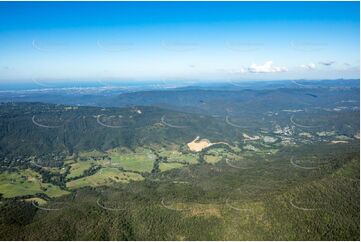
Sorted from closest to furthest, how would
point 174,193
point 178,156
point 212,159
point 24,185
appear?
1. point 174,193
2. point 24,185
3. point 212,159
4. point 178,156

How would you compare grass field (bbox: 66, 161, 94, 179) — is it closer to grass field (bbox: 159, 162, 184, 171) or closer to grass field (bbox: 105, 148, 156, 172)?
grass field (bbox: 105, 148, 156, 172)

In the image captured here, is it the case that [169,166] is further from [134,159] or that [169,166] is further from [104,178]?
[104,178]

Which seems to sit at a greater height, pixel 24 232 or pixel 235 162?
pixel 24 232

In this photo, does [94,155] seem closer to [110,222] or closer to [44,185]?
[44,185]

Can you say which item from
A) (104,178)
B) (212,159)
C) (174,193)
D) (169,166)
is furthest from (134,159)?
(174,193)

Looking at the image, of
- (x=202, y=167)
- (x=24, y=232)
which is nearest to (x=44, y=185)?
(x=24, y=232)

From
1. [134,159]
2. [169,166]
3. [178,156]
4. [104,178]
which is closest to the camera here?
[104,178]

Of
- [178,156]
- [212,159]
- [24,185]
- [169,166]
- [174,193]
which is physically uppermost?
[174,193]
